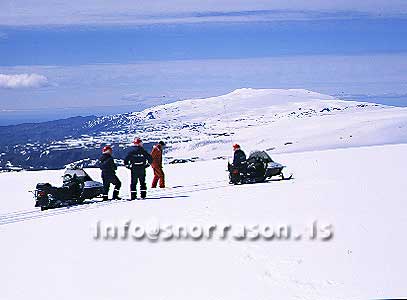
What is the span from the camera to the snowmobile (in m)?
15.5

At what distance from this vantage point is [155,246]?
9.52 m

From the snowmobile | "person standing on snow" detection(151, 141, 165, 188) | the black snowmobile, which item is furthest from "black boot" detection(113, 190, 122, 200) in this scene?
the black snowmobile

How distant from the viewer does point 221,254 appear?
8.83 metres

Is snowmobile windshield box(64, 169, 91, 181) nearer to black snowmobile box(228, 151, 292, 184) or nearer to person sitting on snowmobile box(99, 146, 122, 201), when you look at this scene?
person sitting on snowmobile box(99, 146, 122, 201)

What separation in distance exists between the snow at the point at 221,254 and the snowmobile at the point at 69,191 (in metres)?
0.88

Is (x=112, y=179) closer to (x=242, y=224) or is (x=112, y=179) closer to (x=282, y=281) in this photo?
(x=242, y=224)

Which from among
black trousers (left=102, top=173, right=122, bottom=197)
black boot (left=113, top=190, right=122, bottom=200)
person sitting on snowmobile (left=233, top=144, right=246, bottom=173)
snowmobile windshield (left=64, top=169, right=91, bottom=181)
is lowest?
black boot (left=113, top=190, right=122, bottom=200)

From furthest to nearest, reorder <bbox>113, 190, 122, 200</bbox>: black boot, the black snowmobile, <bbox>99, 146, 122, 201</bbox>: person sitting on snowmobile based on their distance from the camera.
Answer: the black snowmobile
<bbox>113, 190, 122, 200</bbox>: black boot
<bbox>99, 146, 122, 201</bbox>: person sitting on snowmobile

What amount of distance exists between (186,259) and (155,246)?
0.95 m

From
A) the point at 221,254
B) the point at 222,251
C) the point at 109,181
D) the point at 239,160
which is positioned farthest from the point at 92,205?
the point at 221,254

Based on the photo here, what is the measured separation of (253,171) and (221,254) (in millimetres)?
9799

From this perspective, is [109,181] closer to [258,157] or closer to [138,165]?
[138,165]

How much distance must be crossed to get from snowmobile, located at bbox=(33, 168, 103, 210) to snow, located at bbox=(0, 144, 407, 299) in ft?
2.90

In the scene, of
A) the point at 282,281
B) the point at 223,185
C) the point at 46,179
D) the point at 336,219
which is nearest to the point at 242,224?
the point at 336,219
